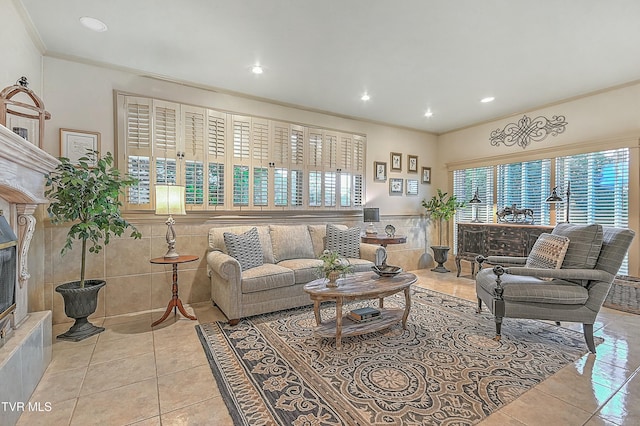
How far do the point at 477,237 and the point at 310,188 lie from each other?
285 centimetres

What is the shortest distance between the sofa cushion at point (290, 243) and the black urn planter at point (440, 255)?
2.69 meters

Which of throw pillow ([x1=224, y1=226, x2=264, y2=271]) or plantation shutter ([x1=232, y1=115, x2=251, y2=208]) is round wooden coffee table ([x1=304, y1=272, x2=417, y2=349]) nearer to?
throw pillow ([x1=224, y1=226, x2=264, y2=271])

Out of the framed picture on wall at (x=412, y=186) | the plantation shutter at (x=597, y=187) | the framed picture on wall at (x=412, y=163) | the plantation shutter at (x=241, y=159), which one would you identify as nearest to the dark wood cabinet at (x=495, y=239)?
the plantation shutter at (x=597, y=187)

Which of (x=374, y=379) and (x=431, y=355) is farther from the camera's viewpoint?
(x=431, y=355)

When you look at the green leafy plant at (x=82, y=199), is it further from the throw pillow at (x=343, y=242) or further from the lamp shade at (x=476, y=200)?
the lamp shade at (x=476, y=200)

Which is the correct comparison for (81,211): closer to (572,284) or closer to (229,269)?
(229,269)

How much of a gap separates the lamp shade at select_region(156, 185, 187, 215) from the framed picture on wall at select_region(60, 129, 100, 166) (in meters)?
0.82

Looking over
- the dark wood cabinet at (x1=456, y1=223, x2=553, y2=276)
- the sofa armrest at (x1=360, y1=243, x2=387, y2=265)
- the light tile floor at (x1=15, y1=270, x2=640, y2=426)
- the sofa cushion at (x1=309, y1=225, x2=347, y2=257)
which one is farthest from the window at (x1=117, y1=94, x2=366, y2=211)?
the dark wood cabinet at (x1=456, y1=223, x2=553, y2=276)

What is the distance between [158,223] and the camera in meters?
3.47

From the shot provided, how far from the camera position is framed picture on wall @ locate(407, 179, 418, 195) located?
18.8 ft

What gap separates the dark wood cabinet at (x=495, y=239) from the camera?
13.8 feet

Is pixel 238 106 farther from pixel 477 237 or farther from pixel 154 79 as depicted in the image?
pixel 477 237

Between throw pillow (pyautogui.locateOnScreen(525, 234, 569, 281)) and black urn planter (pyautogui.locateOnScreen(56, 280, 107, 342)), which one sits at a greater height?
throw pillow (pyautogui.locateOnScreen(525, 234, 569, 281))

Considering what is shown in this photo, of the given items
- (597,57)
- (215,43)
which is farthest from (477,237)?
(215,43)
